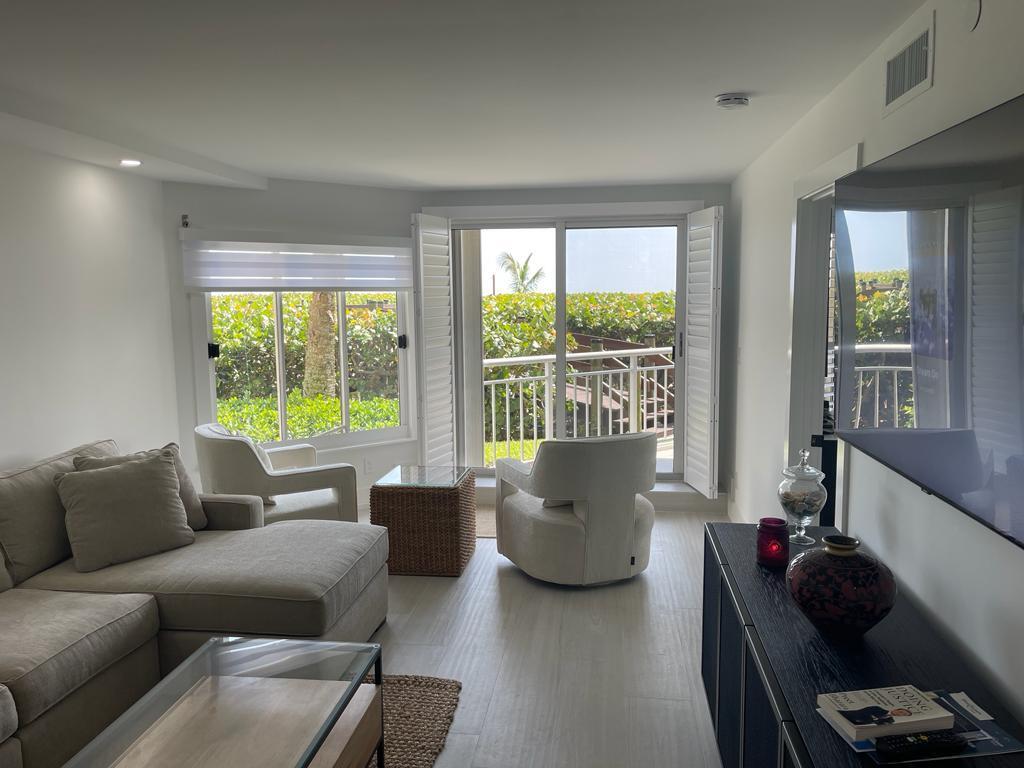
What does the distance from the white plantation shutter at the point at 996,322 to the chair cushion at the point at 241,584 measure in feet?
7.59

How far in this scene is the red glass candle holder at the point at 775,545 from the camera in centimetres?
244

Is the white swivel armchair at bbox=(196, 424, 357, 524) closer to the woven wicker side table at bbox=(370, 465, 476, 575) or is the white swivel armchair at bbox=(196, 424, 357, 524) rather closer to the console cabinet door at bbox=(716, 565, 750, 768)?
the woven wicker side table at bbox=(370, 465, 476, 575)

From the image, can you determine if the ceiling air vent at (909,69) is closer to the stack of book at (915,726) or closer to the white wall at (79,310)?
the stack of book at (915,726)

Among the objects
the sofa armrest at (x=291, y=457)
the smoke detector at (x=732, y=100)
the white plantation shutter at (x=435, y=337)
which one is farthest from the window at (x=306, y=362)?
the smoke detector at (x=732, y=100)

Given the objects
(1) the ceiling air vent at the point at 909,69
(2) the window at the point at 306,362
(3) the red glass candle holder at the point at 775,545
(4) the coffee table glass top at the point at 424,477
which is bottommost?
(4) the coffee table glass top at the point at 424,477

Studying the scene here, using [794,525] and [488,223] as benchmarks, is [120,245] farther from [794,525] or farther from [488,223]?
[794,525]

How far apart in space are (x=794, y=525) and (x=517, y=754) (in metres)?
1.25

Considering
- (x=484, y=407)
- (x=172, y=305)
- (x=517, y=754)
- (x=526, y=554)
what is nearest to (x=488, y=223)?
(x=484, y=407)

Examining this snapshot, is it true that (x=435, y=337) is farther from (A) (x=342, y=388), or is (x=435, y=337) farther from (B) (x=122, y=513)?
(B) (x=122, y=513)

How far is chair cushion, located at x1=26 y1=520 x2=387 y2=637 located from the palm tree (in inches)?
130

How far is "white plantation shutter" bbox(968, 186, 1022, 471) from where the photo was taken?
1.42 metres

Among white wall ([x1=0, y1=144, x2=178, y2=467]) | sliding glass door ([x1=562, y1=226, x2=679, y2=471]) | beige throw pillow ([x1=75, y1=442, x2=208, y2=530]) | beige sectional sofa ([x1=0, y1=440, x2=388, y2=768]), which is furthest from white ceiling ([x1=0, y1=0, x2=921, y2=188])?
beige sectional sofa ([x1=0, y1=440, x2=388, y2=768])

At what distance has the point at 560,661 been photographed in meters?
3.27

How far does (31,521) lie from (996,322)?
337 cm
